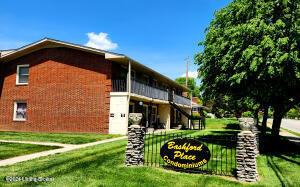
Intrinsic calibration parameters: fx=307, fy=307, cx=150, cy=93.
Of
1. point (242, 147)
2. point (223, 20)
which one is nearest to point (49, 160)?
point (242, 147)

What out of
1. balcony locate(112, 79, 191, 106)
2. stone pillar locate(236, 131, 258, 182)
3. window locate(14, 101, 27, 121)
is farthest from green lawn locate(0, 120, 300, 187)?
window locate(14, 101, 27, 121)

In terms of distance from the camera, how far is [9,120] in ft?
79.5

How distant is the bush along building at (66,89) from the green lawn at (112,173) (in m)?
9.86

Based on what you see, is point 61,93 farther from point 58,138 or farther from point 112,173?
point 112,173

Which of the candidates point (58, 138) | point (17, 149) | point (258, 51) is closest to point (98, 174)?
point (17, 149)

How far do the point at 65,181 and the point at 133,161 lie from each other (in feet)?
8.71

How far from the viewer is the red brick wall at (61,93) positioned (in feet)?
71.3

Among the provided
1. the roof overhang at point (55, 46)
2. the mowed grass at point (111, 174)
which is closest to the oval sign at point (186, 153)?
the mowed grass at point (111, 174)

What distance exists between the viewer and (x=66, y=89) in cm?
2262

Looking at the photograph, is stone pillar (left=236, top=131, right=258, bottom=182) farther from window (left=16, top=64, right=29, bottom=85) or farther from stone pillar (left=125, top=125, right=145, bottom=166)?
window (left=16, top=64, right=29, bottom=85)

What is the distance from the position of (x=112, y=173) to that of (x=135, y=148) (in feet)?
4.42

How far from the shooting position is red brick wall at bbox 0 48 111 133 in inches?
855

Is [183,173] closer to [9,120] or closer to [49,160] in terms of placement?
[49,160]

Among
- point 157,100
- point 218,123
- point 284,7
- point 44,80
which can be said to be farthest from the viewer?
point 218,123
